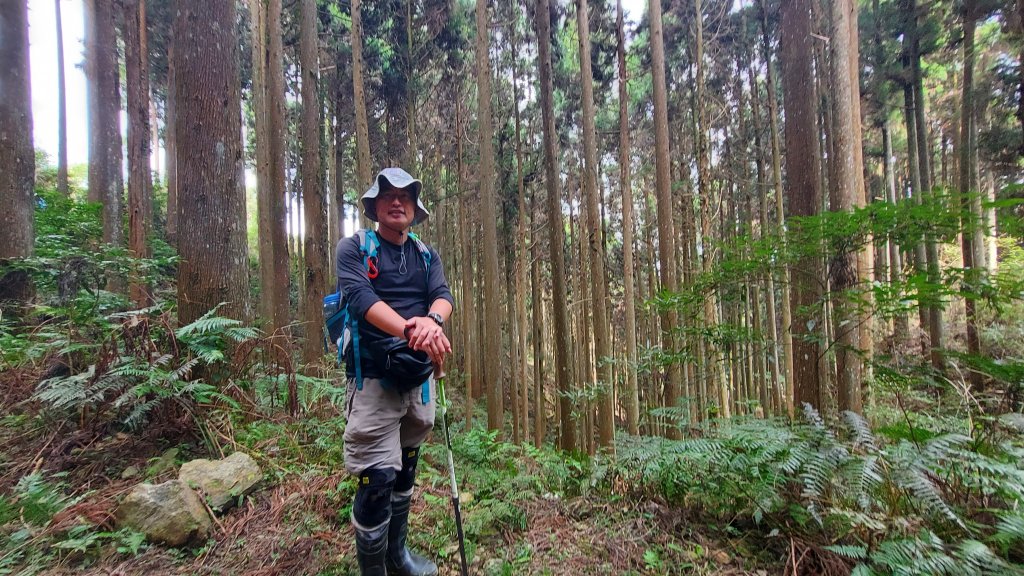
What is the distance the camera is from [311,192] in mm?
8828

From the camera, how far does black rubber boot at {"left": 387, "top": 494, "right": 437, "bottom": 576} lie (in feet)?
7.62

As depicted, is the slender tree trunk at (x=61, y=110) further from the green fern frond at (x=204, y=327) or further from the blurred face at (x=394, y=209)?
the blurred face at (x=394, y=209)

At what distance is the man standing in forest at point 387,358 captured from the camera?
209cm

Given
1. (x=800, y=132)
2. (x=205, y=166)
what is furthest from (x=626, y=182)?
(x=205, y=166)

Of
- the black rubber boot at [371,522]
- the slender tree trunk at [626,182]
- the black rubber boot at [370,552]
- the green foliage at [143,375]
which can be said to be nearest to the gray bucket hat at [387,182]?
the black rubber boot at [371,522]

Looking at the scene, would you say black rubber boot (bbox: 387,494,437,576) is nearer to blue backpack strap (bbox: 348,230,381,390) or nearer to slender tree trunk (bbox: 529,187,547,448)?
blue backpack strap (bbox: 348,230,381,390)

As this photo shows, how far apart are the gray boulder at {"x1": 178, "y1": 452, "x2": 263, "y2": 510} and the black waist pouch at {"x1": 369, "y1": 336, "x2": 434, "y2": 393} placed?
170cm

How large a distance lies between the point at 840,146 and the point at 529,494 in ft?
16.4

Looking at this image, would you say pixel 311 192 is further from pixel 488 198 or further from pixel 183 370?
pixel 183 370

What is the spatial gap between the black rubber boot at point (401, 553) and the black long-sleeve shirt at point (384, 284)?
0.85m

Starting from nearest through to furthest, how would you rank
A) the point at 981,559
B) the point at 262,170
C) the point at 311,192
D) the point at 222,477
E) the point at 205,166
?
the point at 981,559, the point at 222,477, the point at 205,166, the point at 311,192, the point at 262,170

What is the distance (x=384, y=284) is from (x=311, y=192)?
7.67 metres

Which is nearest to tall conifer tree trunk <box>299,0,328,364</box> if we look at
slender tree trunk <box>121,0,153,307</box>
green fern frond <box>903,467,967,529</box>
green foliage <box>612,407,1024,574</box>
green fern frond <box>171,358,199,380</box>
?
slender tree trunk <box>121,0,153,307</box>

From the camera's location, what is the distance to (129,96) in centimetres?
964
